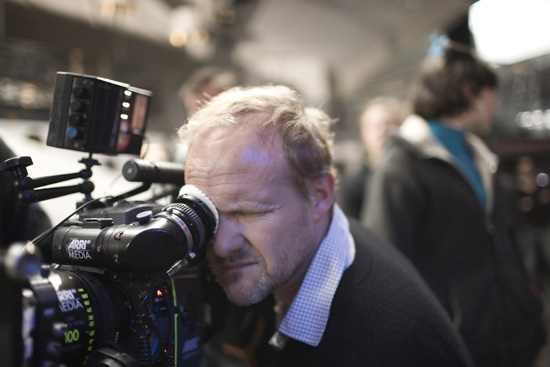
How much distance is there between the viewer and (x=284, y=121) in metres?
1.15

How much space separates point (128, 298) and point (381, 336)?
1.74ft

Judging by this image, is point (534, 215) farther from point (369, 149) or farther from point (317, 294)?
point (317, 294)

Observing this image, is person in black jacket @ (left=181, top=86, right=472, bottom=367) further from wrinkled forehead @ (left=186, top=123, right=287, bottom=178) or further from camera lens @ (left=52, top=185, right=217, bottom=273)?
camera lens @ (left=52, top=185, right=217, bottom=273)

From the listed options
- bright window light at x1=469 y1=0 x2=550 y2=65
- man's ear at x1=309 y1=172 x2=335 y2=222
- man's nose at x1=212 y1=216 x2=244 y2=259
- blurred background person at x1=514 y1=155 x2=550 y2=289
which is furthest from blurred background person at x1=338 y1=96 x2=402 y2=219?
blurred background person at x1=514 y1=155 x2=550 y2=289

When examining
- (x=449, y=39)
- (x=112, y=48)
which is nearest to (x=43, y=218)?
(x=112, y=48)

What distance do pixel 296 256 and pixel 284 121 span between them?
→ 0.35 metres

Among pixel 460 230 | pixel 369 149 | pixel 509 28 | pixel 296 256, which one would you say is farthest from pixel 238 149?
pixel 509 28

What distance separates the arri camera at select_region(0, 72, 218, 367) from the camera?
587 mm

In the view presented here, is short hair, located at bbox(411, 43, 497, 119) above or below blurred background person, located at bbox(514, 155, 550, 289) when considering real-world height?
above

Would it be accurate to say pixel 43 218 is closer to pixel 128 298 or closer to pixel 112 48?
pixel 128 298

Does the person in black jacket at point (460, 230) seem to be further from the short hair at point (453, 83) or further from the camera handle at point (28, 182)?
the camera handle at point (28, 182)

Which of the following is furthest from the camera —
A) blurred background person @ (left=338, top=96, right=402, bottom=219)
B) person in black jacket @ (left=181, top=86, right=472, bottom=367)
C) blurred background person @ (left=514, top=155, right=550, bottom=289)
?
blurred background person @ (left=514, top=155, right=550, bottom=289)

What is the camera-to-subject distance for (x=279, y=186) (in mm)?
1085

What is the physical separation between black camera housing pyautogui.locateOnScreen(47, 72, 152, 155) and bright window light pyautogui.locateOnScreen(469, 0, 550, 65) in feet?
6.89
